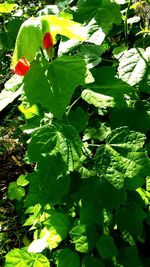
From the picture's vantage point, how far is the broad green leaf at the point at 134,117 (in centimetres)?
120

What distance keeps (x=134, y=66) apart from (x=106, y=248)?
2.26 feet

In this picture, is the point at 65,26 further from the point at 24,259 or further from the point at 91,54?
the point at 24,259

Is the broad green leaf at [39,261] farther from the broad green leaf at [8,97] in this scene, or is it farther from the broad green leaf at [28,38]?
the broad green leaf at [28,38]

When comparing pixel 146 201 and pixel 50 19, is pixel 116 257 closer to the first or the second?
pixel 146 201

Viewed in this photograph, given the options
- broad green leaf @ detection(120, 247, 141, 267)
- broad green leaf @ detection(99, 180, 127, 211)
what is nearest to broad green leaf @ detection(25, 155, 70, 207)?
broad green leaf @ detection(99, 180, 127, 211)

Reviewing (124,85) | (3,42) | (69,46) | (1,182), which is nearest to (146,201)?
(124,85)

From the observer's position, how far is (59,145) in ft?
3.01

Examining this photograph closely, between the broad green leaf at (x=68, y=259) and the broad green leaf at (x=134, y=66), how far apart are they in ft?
2.41

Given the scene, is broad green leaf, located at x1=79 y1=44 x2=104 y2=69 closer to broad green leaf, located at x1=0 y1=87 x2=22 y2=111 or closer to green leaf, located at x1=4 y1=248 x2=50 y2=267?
broad green leaf, located at x1=0 y1=87 x2=22 y2=111

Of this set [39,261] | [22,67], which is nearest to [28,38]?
[22,67]

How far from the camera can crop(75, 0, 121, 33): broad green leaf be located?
106 centimetres

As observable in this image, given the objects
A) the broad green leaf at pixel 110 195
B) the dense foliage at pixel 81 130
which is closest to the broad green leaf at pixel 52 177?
the dense foliage at pixel 81 130

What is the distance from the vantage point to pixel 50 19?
667 mm

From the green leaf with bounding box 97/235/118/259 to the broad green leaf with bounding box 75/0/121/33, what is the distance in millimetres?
769
